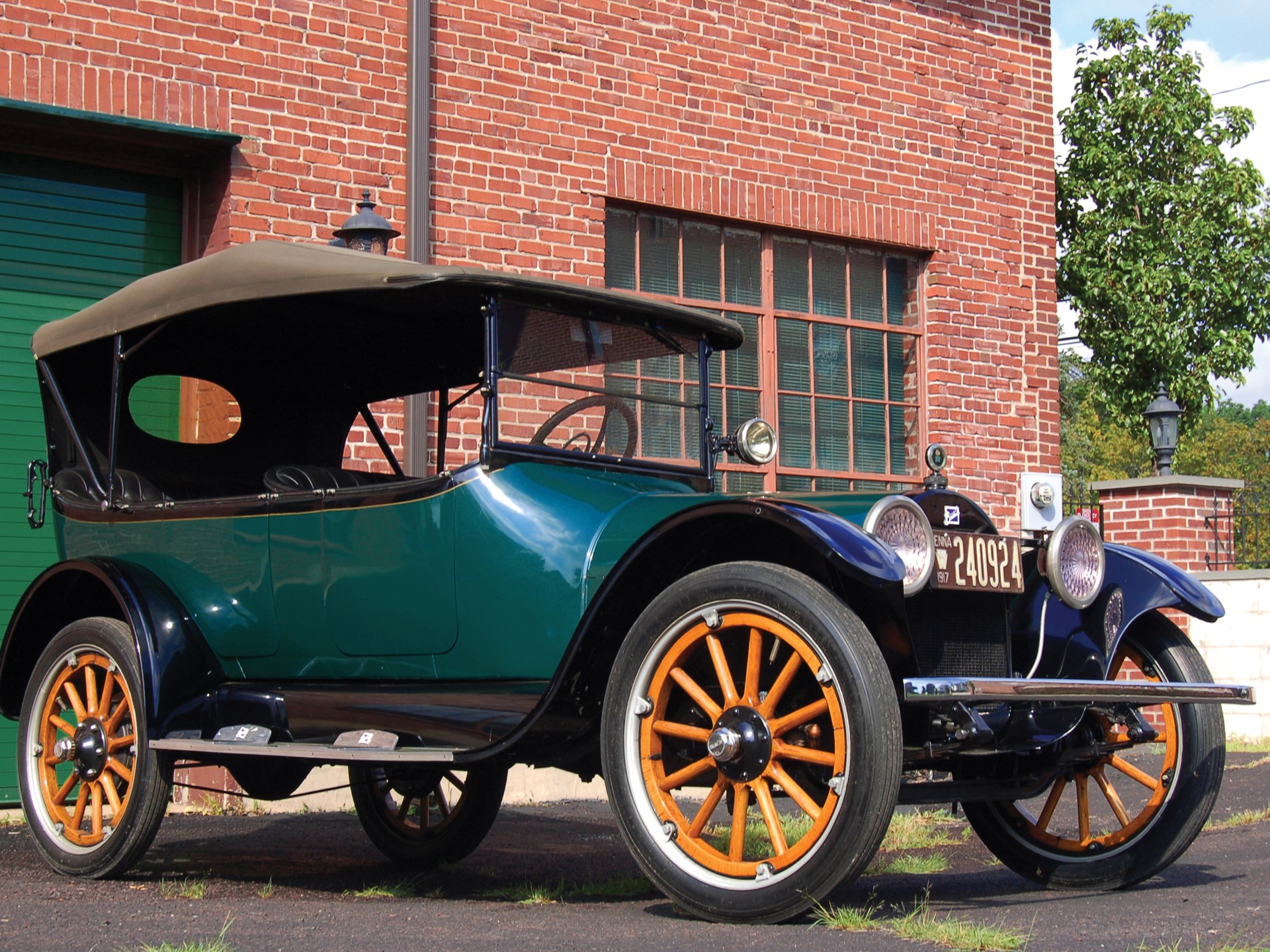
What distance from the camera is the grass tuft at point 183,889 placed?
15.1ft

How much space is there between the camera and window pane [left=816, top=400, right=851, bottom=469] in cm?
923

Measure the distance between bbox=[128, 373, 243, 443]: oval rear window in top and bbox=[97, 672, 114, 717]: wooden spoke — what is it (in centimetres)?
177

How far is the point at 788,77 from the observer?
9242 mm

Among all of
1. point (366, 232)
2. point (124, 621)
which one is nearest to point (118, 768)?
point (124, 621)

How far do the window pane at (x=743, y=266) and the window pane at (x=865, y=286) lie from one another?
713 millimetres

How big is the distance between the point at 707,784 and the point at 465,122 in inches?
197

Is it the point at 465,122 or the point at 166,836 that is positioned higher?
the point at 465,122

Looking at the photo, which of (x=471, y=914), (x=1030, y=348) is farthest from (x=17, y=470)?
(x=1030, y=348)

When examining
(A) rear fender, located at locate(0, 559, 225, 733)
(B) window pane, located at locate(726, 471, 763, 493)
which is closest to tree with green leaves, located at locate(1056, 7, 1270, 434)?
(B) window pane, located at locate(726, 471, 763, 493)

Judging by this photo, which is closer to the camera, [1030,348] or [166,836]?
[166,836]

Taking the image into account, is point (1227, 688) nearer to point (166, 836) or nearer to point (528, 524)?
point (528, 524)

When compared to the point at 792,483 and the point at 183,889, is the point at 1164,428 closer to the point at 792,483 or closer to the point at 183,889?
the point at 792,483

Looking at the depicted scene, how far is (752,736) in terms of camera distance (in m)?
3.81

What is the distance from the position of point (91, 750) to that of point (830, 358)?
540 centimetres
